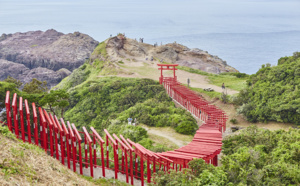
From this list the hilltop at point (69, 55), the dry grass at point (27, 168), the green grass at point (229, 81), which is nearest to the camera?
the dry grass at point (27, 168)

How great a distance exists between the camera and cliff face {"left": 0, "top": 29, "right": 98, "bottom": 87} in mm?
83312

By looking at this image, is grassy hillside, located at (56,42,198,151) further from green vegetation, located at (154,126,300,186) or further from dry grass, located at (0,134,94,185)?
dry grass, located at (0,134,94,185)

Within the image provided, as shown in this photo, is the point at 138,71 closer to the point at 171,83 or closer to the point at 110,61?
the point at 110,61

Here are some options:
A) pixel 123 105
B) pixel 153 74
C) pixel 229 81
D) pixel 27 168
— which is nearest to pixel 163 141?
pixel 123 105

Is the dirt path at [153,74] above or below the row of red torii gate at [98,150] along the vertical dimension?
above

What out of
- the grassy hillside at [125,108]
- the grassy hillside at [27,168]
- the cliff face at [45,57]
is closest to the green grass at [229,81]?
the grassy hillside at [125,108]

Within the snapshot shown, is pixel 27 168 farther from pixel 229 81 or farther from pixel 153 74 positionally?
pixel 229 81

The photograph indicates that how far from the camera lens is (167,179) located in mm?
13727

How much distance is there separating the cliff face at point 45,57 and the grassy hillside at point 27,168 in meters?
66.1

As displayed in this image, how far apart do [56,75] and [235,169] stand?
233 feet

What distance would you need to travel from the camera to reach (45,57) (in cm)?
9350

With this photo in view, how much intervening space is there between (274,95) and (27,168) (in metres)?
25.5

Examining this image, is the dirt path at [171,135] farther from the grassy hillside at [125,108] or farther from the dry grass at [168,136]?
the grassy hillside at [125,108]

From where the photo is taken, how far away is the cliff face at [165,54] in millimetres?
54000
